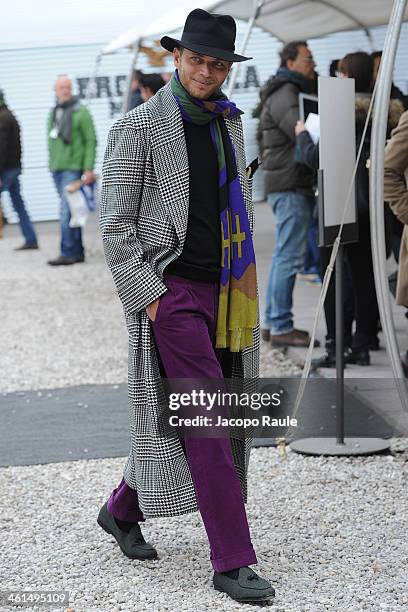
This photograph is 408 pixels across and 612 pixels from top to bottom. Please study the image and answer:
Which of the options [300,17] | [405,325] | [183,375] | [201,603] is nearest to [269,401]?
[183,375]

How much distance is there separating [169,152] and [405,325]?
5.15m

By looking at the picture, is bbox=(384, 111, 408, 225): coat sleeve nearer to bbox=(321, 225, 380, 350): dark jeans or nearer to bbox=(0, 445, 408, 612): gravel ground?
bbox=(321, 225, 380, 350): dark jeans

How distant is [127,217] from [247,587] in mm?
1244

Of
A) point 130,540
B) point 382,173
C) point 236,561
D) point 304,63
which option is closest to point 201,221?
point 236,561

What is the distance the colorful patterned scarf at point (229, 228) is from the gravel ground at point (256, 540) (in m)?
0.82

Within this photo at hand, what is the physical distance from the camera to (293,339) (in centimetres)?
811

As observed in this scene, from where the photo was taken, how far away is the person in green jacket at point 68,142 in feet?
43.8

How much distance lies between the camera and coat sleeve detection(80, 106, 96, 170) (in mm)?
13320

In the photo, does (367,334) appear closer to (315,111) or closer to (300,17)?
(315,111)

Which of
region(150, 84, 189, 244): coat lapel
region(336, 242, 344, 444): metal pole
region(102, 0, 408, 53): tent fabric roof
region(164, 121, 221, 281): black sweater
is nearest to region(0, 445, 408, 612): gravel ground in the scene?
region(336, 242, 344, 444): metal pole

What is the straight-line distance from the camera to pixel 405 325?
28.4 feet

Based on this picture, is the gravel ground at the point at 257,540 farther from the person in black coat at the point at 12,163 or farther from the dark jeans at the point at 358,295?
the person in black coat at the point at 12,163

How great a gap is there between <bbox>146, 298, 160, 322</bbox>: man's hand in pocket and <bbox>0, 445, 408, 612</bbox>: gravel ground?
2.98 ft

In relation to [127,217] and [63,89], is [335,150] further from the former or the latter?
[63,89]
